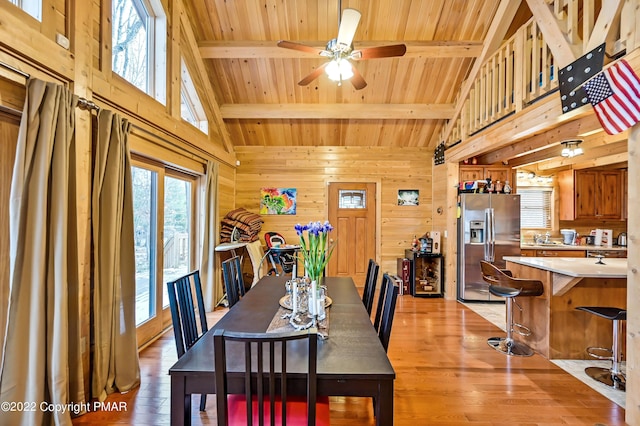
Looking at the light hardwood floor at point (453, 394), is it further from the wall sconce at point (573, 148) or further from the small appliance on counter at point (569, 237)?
the small appliance on counter at point (569, 237)

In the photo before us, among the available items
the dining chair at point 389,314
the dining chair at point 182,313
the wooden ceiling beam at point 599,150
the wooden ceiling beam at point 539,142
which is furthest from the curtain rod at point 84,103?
the wooden ceiling beam at point 599,150

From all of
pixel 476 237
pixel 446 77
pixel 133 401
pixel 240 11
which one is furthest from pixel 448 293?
pixel 240 11

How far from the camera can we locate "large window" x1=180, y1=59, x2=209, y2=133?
168 inches

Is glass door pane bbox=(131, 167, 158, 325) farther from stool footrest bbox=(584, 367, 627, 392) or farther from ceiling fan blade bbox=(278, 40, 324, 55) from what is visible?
stool footrest bbox=(584, 367, 627, 392)

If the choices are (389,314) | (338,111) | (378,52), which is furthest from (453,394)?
(338,111)

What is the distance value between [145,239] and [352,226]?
3756mm

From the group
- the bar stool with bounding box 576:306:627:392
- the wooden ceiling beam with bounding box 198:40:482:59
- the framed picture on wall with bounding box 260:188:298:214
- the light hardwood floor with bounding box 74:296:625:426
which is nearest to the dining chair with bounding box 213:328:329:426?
the light hardwood floor with bounding box 74:296:625:426

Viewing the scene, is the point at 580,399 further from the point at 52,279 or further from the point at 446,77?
the point at 446,77

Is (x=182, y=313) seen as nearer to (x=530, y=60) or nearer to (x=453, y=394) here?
(x=453, y=394)

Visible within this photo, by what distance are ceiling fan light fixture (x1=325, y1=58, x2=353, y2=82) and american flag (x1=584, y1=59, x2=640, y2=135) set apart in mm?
1908

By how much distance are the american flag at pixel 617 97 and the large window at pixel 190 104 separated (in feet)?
14.1

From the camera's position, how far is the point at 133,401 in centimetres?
243

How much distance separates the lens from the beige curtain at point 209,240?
4.72m

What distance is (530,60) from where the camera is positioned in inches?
138
